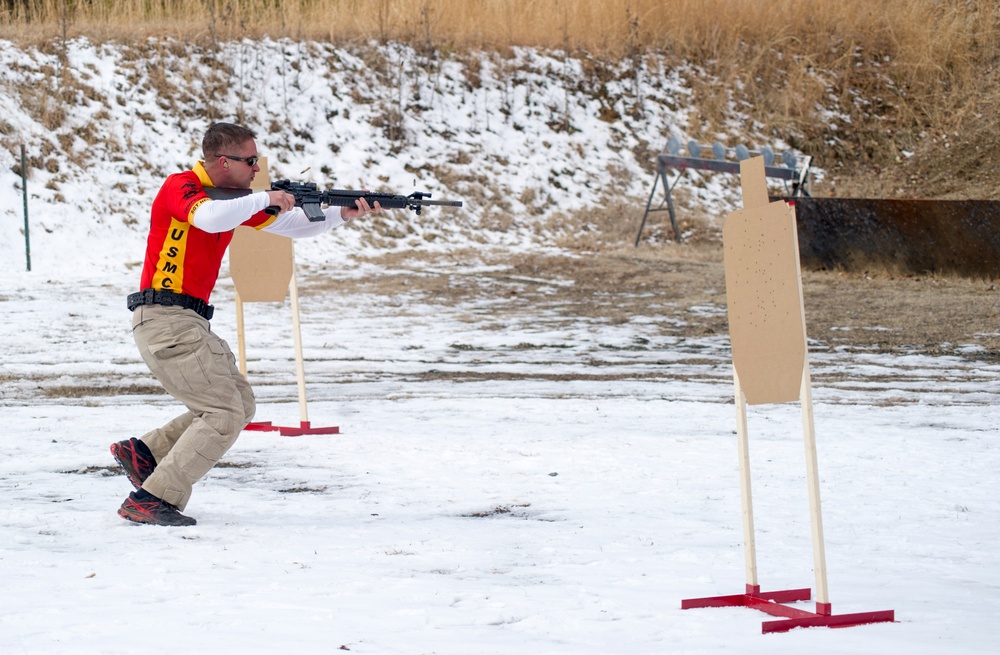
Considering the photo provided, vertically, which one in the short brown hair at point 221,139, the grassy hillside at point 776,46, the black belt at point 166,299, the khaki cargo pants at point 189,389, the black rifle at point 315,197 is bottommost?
the khaki cargo pants at point 189,389

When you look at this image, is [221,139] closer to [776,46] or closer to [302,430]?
[302,430]

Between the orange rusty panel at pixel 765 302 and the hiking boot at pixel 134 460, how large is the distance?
260 cm

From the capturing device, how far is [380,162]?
18953 millimetres

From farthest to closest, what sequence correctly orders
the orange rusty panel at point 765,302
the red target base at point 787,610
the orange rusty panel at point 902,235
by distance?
the orange rusty panel at point 902,235, the orange rusty panel at point 765,302, the red target base at point 787,610

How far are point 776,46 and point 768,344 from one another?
21610 mm

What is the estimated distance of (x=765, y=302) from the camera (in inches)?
152

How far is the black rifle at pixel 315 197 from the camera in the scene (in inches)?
193

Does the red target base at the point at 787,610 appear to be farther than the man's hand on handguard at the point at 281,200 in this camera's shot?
No

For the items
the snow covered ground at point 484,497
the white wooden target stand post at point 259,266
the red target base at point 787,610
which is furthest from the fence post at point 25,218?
the red target base at point 787,610

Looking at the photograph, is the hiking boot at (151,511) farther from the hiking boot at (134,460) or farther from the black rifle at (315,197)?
the black rifle at (315,197)

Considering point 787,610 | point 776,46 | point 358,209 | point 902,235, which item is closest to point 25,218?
point 358,209

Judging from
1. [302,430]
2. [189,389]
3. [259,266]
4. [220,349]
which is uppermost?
[259,266]

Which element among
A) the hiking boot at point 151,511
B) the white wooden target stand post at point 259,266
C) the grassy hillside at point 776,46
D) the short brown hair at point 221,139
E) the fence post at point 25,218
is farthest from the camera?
the grassy hillside at point 776,46

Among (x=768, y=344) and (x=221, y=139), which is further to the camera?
(x=221, y=139)
